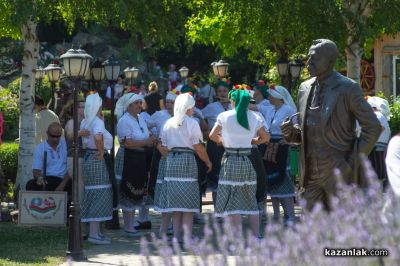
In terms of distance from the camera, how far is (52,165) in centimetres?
1317

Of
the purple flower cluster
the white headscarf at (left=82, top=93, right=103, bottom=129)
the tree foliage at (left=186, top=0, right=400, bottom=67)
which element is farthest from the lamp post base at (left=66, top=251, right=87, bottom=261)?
the tree foliage at (left=186, top=0, right=400, bottom=67)

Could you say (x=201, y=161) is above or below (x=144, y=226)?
above

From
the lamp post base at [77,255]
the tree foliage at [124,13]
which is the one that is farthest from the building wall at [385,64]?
the lamp post base at [77,255]

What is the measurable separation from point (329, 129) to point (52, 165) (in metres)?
6.15

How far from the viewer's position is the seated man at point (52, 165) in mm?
13039

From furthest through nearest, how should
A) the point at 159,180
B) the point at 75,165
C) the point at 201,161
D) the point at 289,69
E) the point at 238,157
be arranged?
the point at 289,69
the point at 201,161
the point at 159,180
the point at 238,157
the point at 75,165

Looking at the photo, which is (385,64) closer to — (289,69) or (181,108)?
(289,69)

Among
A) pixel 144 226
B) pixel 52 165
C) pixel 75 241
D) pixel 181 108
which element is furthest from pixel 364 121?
pixel 52 165

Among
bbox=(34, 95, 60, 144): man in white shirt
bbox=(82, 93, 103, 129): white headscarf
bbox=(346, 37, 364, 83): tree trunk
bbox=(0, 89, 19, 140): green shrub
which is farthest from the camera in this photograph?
bbox=(0, 89, 19, 140): green shrub

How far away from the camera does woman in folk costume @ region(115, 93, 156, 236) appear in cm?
1244

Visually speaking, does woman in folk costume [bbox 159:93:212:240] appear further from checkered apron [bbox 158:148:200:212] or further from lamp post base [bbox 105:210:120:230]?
lamp post base [bbox 105:210:120:230]

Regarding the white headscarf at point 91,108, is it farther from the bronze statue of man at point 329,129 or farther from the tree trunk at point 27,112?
the bronze statue of man at point 329,129

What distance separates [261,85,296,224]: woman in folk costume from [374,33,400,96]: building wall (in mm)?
16137

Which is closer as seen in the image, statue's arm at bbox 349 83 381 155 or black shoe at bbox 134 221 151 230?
statue's arm at bbox 349 83 381 155
